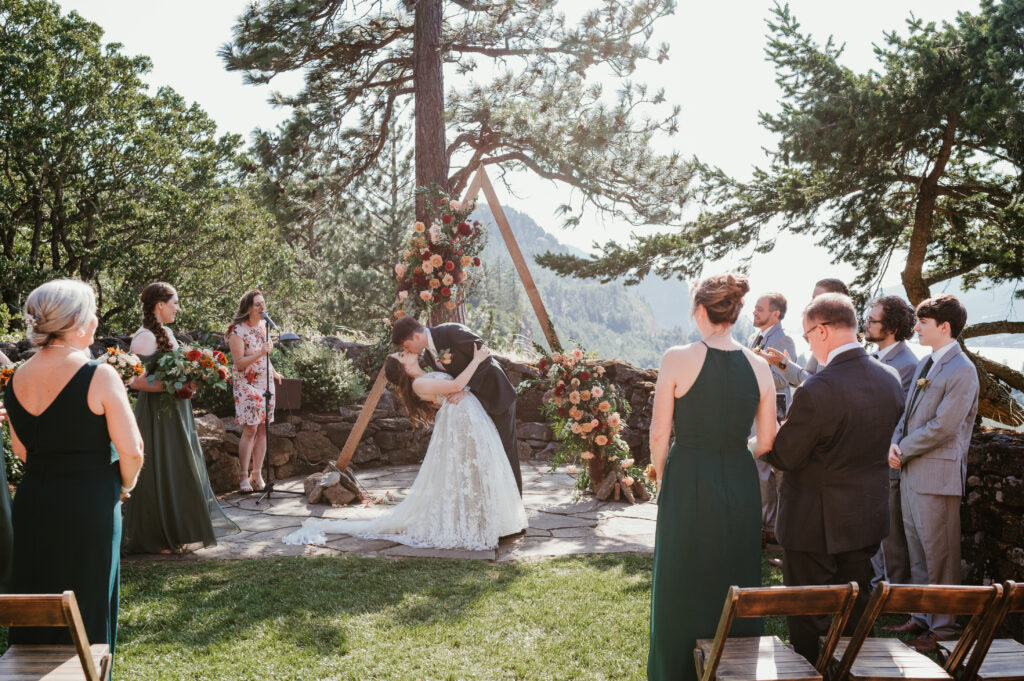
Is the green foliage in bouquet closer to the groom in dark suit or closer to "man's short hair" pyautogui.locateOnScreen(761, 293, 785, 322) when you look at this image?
the groom in dark suit

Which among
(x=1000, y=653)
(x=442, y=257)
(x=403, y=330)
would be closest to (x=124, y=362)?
(x=403, y=330)

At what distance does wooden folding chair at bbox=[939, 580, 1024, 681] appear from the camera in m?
2.22

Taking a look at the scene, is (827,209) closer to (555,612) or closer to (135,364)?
(555,612)

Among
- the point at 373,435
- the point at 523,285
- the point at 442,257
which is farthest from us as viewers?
the point at 373,435

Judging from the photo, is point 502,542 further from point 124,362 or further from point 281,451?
point 281,451

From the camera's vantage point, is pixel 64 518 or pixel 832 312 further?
pixel 832 312

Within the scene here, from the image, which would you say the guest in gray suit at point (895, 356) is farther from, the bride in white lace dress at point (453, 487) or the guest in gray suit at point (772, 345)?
the bride in white lace dress at point (453, 487)

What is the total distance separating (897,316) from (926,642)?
1762 millimetres

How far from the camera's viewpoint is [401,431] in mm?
9555

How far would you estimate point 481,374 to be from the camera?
5945 mm

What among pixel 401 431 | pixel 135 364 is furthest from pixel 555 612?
pixel 401 431

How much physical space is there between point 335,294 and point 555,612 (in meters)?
20.9

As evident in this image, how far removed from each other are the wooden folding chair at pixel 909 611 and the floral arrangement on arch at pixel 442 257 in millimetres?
5077

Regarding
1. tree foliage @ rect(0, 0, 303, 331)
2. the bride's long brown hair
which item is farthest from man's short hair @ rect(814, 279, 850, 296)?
tree foliage @ rect(0, 0, 303, 331)
